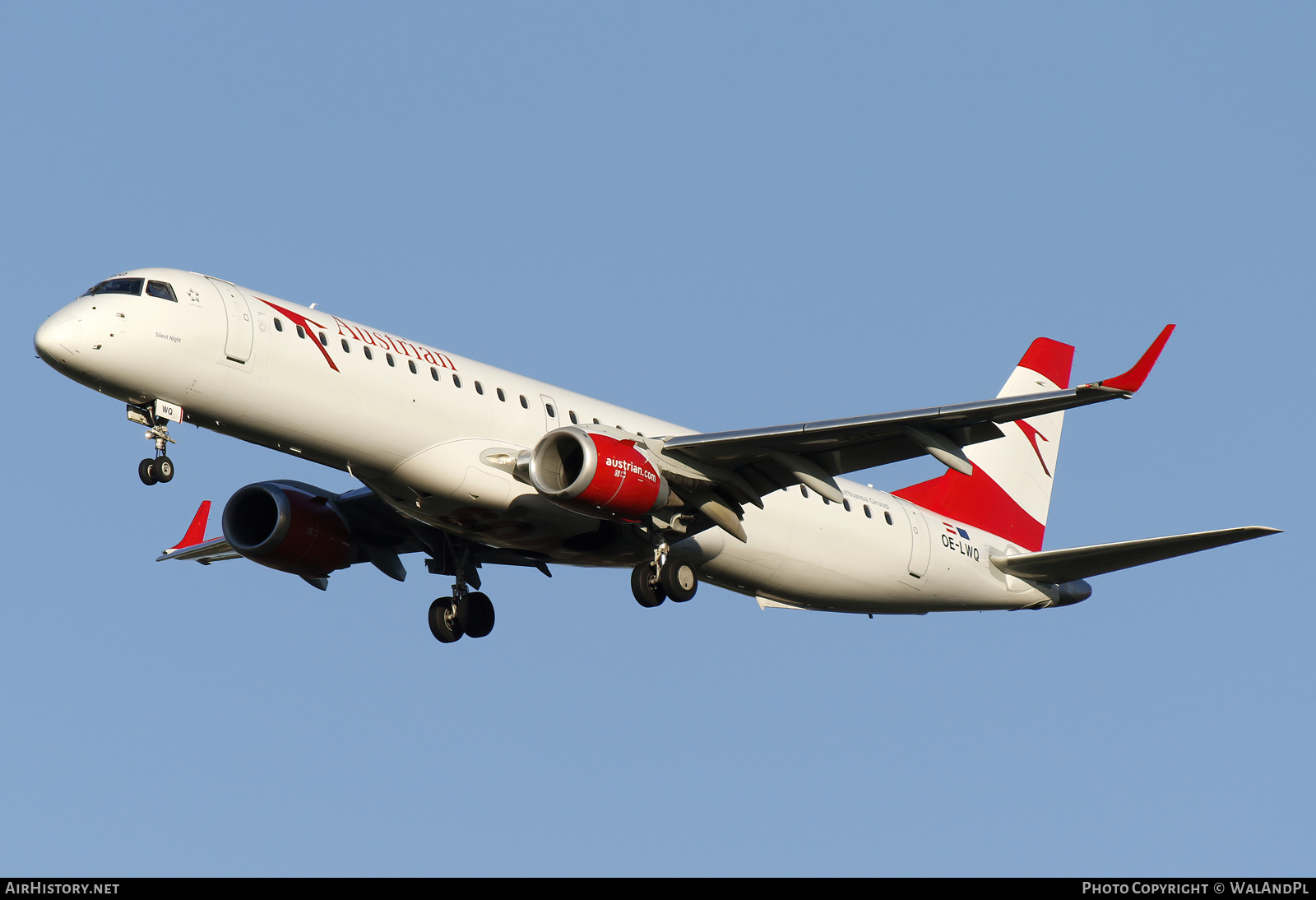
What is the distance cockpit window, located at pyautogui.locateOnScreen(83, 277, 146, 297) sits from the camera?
26.5m

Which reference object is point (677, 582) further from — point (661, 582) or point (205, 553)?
point (205, 553)

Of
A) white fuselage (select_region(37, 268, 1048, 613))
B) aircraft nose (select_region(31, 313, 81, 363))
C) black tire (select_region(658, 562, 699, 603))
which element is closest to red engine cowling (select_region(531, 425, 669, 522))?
white fuselage (select_region(37, 268, 1048, 613))

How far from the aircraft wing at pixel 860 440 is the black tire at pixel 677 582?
5.95 ft

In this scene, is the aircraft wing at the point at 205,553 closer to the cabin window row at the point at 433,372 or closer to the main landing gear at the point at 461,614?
the main landing gear at the point at 461,614

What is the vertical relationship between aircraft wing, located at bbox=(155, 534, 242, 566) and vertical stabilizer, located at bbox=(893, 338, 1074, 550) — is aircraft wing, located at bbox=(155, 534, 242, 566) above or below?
below

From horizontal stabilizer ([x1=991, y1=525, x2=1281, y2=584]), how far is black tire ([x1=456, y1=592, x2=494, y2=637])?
11.5 metres

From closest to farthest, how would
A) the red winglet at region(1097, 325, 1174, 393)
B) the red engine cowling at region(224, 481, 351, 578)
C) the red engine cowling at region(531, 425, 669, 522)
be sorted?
the red winglet at region(1097, 325, 1174, 393) → the red engine cowling at region(531, 425, 669, 522) → the red engine cowling at region(224, 481, 351, 578)

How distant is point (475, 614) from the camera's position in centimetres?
3394

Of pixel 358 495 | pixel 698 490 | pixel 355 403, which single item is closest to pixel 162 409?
pixel 355 403

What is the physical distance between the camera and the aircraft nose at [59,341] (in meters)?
25.5

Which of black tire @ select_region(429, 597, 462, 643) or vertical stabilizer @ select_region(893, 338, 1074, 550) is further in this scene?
vertical stabilizer @ select_region(893, 338, 1074, 550)

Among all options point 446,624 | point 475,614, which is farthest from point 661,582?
point 446,624

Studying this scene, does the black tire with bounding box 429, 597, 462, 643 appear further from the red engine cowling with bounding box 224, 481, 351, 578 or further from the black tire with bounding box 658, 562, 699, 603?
the black tire with bounding box 658, 562, 699, 603

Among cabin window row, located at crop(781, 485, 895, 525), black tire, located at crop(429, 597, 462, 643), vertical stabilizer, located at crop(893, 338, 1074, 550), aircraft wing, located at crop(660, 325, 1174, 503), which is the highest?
vertical stabilizer, located at crop(893, 338, 1074, 550)
